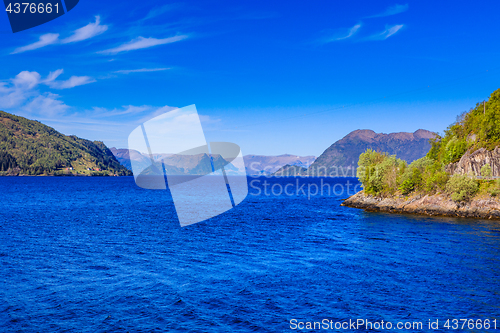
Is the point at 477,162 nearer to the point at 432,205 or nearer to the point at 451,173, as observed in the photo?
the point at 451,173

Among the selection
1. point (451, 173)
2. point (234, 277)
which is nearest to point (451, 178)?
point (451, 173)

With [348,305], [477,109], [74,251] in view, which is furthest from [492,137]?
[74,251]

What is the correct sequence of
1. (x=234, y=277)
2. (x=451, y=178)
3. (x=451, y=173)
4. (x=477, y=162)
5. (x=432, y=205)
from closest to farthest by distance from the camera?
(x=234, y=277) < (x=451, y=178) < (x=432, y=205) < (x=477, y=162) < (x=451, y=173)

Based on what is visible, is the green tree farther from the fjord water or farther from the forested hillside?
the fjord water

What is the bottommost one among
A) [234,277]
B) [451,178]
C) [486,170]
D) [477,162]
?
[234,277]

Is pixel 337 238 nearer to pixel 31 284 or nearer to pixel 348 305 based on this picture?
pixel 348 305

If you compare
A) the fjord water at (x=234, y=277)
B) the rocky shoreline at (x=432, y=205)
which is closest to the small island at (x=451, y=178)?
the rocky shoreline at (x=432, y=205)

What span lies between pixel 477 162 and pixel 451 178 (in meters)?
9.68

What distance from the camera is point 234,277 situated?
82.9 feet

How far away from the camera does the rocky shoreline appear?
187 ft

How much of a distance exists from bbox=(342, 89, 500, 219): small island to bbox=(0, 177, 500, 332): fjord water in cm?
1418

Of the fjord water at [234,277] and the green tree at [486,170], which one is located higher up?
the green tree at [486,170]

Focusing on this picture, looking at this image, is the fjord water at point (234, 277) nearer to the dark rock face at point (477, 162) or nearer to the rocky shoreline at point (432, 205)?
the rocky shoreline at point (432, 205)

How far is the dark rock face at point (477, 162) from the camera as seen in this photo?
63.5 metres
